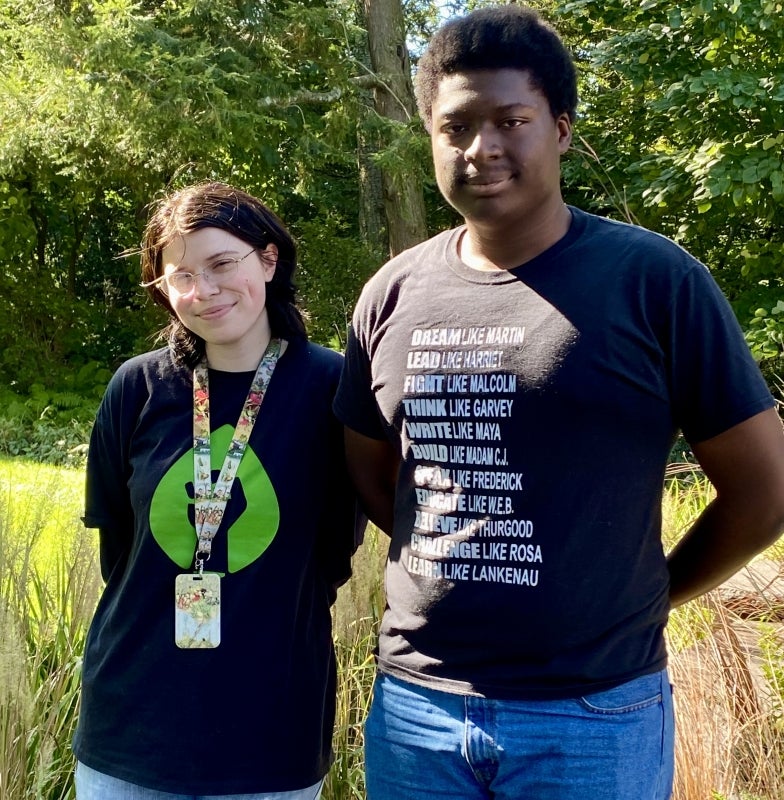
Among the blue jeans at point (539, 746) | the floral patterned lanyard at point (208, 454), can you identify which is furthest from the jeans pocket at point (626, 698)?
the floral patterned lanyard at point (208, 454)

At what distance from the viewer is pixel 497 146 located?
5.67ft

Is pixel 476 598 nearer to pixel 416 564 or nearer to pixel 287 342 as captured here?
pixel 416 564

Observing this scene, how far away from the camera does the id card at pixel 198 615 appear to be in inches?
76.2

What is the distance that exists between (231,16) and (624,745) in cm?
1126

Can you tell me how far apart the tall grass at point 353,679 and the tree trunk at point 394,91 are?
9707 mm

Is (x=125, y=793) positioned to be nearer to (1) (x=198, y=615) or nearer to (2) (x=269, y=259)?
(1) (x=198, y=615)

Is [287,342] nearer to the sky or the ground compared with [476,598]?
nearer to the sky

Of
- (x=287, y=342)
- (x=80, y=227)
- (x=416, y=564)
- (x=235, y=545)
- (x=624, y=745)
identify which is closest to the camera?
(x=624, y=745)

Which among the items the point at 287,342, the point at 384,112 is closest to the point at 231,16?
the point at 384,112

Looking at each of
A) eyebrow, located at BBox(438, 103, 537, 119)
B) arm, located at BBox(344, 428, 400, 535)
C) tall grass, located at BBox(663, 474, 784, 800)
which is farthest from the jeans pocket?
tall grass, located at BBox(663, 474, 784, 800)

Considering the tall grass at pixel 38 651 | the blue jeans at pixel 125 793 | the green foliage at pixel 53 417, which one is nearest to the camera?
the blue jeans at pixel 125 793

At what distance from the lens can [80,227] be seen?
53.8 feet

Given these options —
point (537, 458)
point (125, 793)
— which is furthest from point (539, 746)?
point (125, 793)

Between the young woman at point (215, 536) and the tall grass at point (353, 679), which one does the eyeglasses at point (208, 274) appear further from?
the tall grass at point (353, 679)
